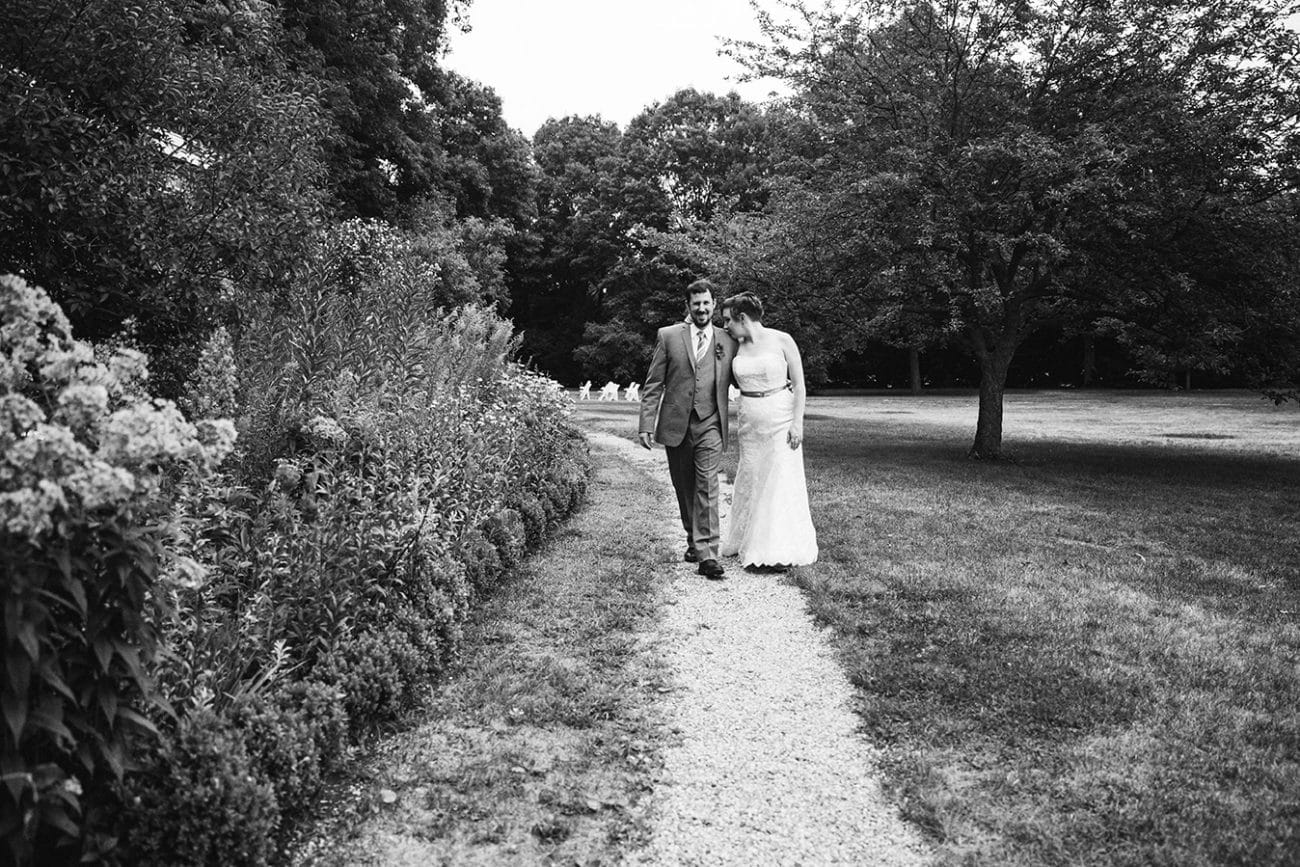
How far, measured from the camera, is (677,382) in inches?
258

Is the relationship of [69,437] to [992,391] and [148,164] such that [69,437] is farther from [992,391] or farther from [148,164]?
[992,391]

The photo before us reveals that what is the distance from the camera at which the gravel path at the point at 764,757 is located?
2838 millimetres

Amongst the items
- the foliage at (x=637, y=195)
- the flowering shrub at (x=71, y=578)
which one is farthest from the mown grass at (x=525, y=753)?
the foliage at (x=637, y=195)

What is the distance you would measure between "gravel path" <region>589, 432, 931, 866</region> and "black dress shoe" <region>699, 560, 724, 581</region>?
2.58ft

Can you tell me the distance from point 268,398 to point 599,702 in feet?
10.4

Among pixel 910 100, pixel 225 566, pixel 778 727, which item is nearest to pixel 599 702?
pixel 778 727

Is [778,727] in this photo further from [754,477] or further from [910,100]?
[910,100]

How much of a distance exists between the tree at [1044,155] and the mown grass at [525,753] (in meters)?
8.99

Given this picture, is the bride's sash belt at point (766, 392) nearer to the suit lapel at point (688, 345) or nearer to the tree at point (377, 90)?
the suit lapel at point (688, 345)

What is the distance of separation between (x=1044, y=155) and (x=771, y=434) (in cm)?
737

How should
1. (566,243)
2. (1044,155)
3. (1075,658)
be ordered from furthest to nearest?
1. (566,243)
2. (1044,155)
3. (1075,658)

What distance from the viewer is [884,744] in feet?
11.7

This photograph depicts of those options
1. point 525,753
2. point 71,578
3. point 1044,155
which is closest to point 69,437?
point 71,578

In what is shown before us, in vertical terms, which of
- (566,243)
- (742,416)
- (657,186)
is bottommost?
(742,416)
